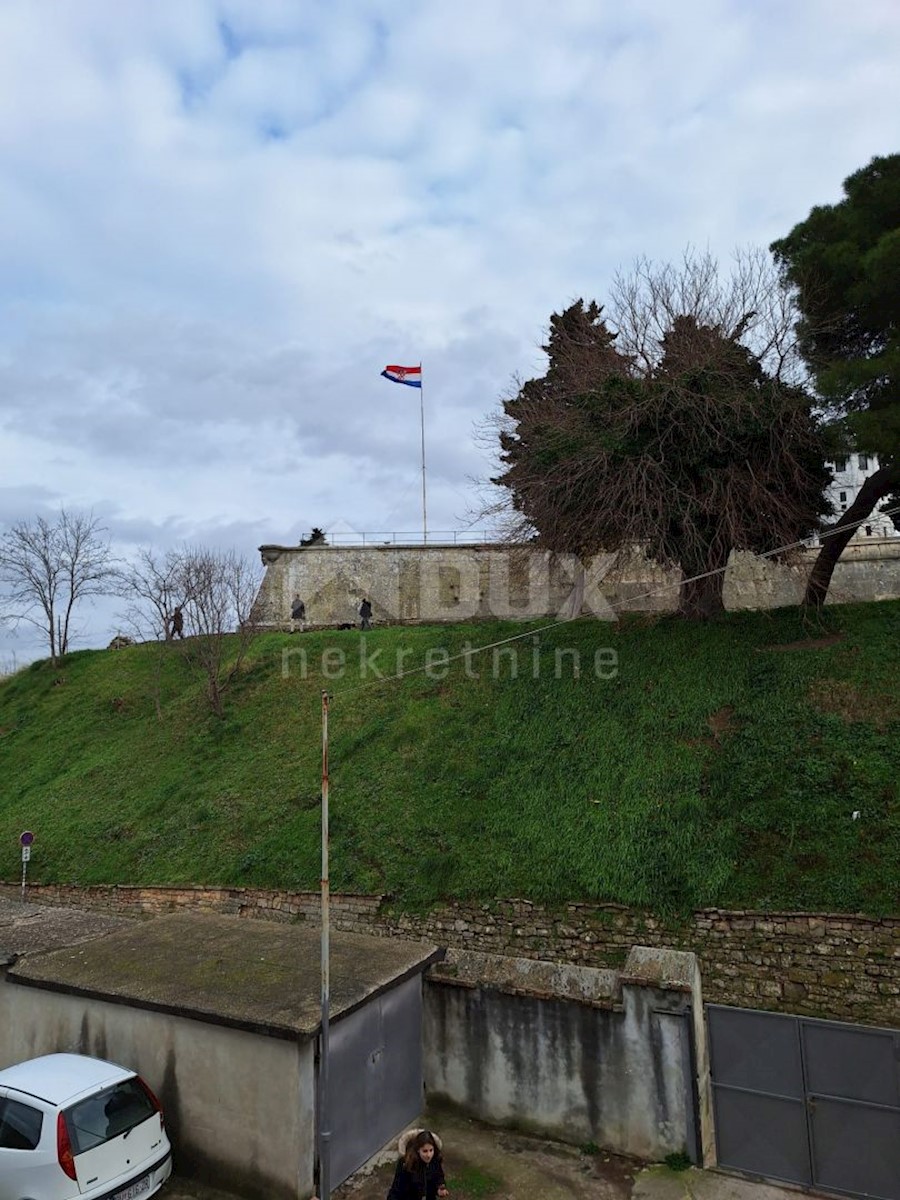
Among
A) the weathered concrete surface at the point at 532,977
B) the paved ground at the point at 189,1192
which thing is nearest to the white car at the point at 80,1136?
the paved ground at the point at 189,1192

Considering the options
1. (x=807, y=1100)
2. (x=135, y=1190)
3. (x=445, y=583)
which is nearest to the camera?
(x=135, y=1190)

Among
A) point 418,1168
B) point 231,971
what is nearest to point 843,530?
Answer: point 231,971

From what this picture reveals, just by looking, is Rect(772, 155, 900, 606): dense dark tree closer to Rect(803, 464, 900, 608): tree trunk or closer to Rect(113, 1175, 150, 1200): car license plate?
Rect(803, 464, 900, 608): tree trunk

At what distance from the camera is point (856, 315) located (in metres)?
16.6

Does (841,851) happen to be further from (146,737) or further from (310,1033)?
(146,737)

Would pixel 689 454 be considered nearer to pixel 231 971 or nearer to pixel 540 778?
pixel 540 778

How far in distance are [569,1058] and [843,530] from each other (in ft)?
44.6

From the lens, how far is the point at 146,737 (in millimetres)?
21312

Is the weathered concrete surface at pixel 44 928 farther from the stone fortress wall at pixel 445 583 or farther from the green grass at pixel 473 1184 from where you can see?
the stone fortress wall at pixel 445 583

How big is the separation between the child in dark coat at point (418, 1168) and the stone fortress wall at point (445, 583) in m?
20.2

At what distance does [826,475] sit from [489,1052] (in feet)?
49.9

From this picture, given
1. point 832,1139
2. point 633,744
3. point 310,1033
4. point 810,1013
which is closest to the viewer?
point 310,1033

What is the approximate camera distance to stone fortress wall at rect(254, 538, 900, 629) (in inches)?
1003

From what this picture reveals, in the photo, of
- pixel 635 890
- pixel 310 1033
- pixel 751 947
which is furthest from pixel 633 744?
pixel 310 1033
